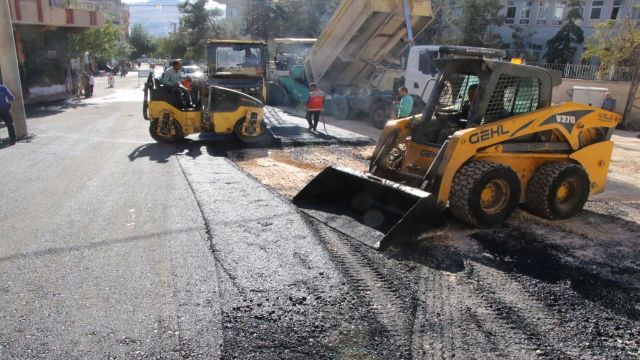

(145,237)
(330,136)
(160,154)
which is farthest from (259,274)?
(330,136)

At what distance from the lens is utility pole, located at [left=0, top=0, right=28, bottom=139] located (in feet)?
33.7

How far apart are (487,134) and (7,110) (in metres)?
9.50

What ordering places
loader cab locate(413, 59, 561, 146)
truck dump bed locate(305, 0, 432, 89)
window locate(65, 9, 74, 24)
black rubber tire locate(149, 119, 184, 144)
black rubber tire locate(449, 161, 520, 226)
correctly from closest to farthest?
black rubber tire locate(449, 161, 520, 226), loader cab locate(413, 59, 561, 146), black rubber tire locate(149, 119, 184, 144), truck dump bed locate(305, 0, 432, 89), window locate(65, 9, 74, 24)

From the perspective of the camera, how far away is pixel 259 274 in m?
4.01

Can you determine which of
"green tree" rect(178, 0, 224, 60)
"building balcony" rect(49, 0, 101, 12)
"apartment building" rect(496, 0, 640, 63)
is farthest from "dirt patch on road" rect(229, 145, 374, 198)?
"green tree" rect(178, 0, 224, 60)

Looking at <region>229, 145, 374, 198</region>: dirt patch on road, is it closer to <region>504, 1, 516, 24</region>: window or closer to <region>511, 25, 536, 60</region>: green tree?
<region>511, 25, 536, 60</region>: green tree

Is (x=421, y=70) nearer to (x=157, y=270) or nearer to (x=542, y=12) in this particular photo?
(x=157, y=270)

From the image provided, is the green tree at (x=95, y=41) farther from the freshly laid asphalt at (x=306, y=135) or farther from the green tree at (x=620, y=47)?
the green tree at (x=620, y=47)

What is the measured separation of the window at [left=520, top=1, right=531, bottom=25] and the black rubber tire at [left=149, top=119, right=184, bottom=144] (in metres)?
28.3

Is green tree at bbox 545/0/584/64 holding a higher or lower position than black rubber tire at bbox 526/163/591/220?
higher

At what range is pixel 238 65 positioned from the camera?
46.6 feet

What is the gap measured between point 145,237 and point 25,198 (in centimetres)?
228

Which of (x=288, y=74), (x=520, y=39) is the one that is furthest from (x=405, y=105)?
(x=520, y=39)

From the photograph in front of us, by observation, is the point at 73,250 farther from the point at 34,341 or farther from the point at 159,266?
the point at 34,341
